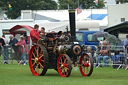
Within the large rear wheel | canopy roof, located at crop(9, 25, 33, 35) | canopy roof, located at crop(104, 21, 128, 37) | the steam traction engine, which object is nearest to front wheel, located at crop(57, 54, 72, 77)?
the steam traction engine

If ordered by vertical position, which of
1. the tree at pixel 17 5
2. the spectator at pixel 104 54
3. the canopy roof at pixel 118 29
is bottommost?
the spectator at pixel 104 54

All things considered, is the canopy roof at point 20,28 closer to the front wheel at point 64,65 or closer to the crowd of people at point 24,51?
the crowd of people at point 24,51

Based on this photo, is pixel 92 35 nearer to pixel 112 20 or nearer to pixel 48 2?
pixel 112 20

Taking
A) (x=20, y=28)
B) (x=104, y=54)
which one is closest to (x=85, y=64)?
(x=104, y=54)

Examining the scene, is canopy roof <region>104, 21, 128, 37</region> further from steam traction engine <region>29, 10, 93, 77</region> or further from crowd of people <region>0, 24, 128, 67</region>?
steam traction engine <region>29, 10, 93, 77</region>

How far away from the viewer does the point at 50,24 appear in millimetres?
30953

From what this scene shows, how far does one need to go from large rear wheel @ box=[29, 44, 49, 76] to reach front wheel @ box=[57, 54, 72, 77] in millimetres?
438

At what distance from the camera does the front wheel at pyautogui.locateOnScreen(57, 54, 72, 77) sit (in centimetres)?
1332

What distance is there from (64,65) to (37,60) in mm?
1353

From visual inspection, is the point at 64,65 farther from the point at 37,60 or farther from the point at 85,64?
the point at 37,60

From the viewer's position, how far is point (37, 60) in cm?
1461

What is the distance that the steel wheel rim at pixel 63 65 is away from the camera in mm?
13555

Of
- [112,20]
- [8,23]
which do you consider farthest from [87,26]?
[8,23]

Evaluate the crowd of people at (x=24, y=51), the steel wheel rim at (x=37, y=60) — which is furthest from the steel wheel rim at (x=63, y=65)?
the crowd of people at (x=24, y=51)
